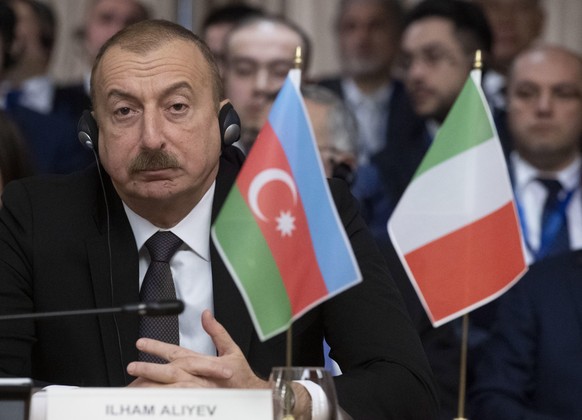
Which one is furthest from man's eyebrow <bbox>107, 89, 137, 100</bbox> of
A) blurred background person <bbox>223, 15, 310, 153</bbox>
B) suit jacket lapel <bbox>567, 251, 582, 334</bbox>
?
blurred background person <bbox>223, 15, 310, 153</bbox>

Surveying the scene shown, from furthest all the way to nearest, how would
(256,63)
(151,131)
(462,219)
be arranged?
(256,63) < (462,219) < (151,131)

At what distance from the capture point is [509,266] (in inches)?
127

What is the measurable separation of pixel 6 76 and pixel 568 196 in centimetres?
287

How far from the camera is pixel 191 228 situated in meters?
3.17

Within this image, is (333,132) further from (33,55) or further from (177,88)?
(33,55)

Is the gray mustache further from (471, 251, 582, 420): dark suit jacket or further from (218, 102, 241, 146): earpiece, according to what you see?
(471, 251, 582, 420): dark suit jacket

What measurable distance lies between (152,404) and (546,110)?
14.2ft

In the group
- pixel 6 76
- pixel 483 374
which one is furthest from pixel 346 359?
pixel 6 76

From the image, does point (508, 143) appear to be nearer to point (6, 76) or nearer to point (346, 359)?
point (6, 76)

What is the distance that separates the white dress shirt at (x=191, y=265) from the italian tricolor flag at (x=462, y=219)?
482 millimetres

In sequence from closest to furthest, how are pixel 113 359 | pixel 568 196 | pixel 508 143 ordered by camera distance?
pixel 113 359
pixel 568 196
pixel 508 143

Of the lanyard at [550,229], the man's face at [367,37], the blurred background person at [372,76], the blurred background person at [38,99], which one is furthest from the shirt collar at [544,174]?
the blurred background person at [38,99]

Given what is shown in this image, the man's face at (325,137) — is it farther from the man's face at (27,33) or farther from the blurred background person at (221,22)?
the man's face at (27,33)

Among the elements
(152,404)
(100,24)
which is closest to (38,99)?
(100,24)
